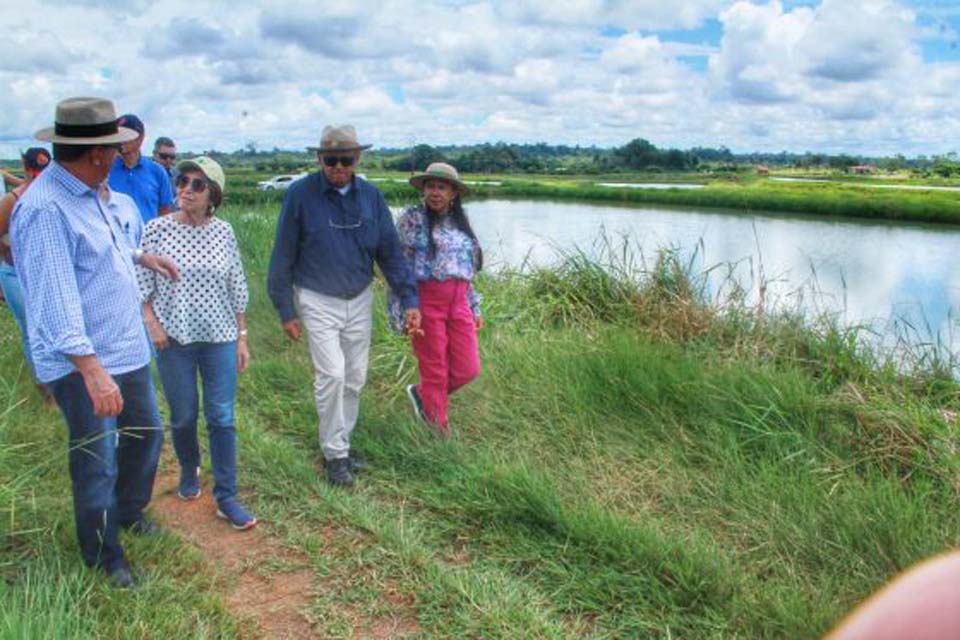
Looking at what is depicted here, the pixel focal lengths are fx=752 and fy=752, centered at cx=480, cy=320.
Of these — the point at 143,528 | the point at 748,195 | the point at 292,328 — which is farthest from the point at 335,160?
the point at 748,195

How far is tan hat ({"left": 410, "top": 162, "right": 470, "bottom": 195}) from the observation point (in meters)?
3.91

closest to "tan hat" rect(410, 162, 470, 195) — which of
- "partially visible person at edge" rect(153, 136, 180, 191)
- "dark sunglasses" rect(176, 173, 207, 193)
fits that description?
"dark sunglasses" rect(176, 173, 207, 193)

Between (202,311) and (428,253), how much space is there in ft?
4.21

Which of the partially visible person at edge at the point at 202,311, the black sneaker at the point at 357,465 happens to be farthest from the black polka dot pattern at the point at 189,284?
the black sneaker at the point at 357,465

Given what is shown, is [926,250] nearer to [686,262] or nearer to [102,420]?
[686,262]

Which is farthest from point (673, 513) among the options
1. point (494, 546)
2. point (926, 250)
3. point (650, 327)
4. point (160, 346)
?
point (926, 250)

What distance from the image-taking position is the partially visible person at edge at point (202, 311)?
314cm

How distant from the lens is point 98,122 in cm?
253

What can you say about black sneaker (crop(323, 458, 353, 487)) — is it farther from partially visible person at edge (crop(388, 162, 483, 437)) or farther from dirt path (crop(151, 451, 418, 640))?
partially visible person at edge (crop(388, 162, 483, 437))

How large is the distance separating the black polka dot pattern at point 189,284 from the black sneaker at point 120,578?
0.91m

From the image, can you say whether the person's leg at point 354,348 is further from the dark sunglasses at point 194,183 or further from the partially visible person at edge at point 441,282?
the dark sunglasses at point 194,183

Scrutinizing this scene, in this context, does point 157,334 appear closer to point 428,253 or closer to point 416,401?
point 428,253

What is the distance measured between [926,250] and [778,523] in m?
11.9

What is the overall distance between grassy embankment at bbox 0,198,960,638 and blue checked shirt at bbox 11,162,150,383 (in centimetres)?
64
